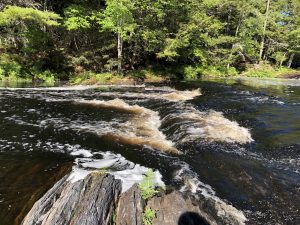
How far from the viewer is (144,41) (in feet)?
84.9

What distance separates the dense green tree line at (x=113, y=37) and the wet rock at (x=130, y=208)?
1820cm

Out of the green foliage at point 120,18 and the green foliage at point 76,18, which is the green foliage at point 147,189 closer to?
the green foliage at point 120,18

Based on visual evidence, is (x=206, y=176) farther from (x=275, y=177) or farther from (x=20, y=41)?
(x=20, y=41)

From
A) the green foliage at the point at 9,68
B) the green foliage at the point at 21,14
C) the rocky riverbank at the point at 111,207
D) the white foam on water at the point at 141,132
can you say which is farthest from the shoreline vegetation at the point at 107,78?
the rocky riverbank at the point at 111,207

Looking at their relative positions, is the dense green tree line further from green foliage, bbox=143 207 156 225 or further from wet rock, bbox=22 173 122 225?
green foliage, bbox=143 207 156 225

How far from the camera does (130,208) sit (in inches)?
204

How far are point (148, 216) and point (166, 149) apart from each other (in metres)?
3.72

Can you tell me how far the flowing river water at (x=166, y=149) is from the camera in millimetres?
5980

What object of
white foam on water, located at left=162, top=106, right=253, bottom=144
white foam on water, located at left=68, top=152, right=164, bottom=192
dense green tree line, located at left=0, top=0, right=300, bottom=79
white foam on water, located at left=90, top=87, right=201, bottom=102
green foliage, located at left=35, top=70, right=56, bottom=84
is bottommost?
green foliage, located at left=35, top=70, right=56, bottom=84

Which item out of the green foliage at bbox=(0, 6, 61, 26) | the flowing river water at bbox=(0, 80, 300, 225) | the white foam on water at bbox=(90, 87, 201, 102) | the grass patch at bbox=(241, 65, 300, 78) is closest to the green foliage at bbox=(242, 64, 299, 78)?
the grass patch at bbox=(241, 65, 300, 78)

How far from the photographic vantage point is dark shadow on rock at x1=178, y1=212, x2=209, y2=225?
16.4 ft

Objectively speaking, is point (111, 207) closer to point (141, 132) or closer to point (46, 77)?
point (141, 132)

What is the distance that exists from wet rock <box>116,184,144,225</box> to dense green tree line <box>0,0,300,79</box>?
1820cm

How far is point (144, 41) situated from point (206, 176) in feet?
67.4
